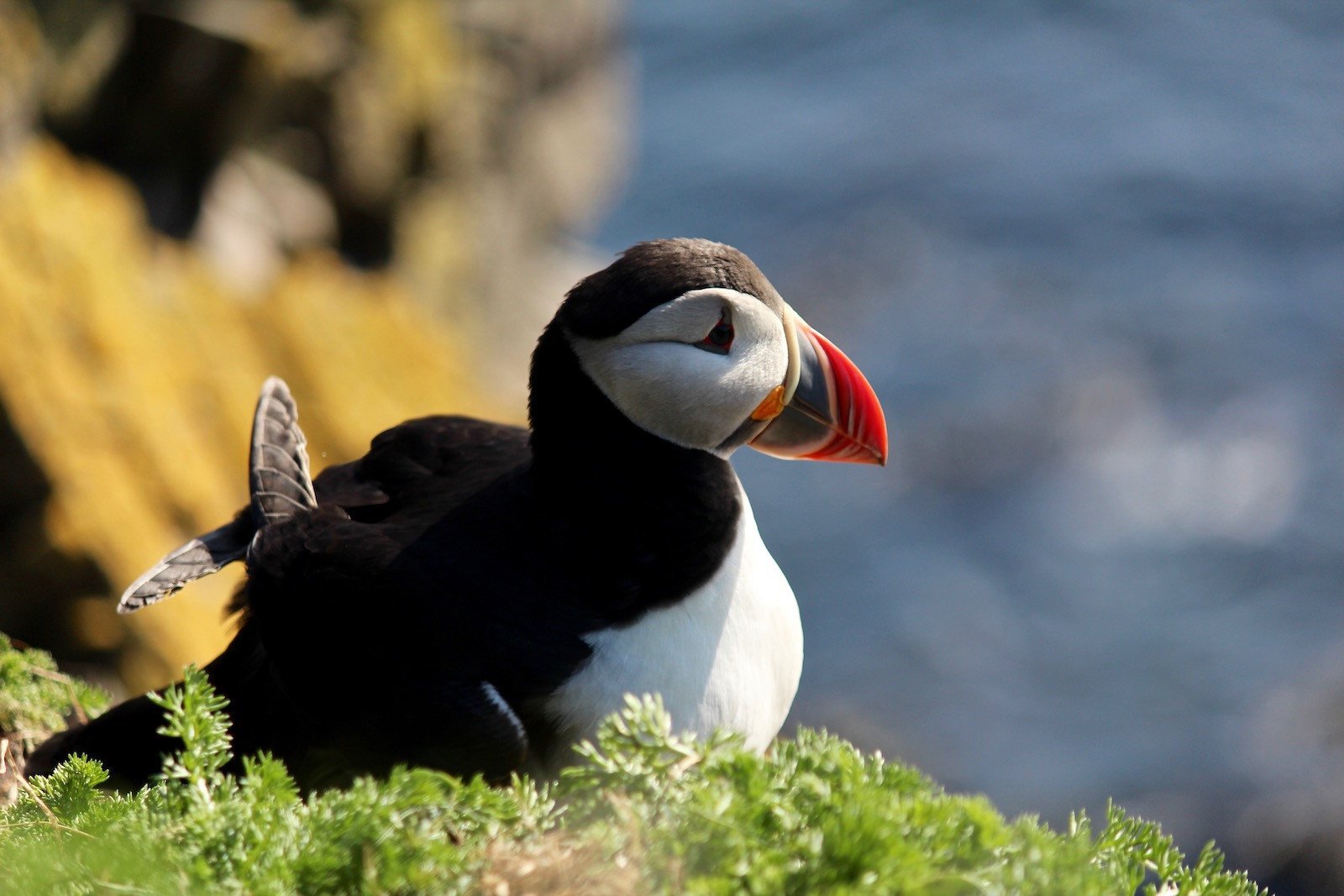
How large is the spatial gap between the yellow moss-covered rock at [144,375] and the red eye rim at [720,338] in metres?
4.83

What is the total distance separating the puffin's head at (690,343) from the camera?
3311mm

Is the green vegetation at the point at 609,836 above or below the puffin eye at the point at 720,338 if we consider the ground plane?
below

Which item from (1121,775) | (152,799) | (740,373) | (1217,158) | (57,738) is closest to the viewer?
(152,799)

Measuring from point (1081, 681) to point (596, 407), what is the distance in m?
10.1

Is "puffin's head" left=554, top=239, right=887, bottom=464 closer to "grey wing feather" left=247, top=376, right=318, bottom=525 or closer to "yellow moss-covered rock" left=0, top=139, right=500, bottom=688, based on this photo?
"grey wing feather" left=247, top=376, right=318, bottom=525

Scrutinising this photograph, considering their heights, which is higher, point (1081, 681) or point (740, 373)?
point (740, 373)

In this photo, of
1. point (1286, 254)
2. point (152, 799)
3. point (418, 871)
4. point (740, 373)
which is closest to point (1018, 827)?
point (418, 871)

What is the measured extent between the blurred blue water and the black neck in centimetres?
795

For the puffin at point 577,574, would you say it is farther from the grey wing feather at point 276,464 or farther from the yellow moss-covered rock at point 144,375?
the yellow moss-covered rock at point 144,375

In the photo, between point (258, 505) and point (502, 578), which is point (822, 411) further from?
point (258, 505)

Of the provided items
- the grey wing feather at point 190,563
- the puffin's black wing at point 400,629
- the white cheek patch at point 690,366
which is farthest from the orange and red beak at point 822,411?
the grey wing feather at point 190,563

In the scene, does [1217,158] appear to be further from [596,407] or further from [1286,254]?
[596,407]

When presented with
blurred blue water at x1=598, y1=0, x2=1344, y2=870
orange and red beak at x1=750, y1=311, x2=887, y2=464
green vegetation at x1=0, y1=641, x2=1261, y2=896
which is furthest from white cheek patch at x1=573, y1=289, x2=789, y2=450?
blurred blue water at x1=598, y1=0, x2=1344, y2=870

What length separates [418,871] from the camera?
229 centimetres
